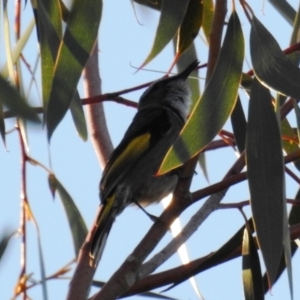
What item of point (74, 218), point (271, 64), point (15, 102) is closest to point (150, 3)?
point (74, 218)

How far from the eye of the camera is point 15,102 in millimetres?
1502

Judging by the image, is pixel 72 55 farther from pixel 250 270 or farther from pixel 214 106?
pixel 250 270

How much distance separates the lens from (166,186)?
3.25 metres

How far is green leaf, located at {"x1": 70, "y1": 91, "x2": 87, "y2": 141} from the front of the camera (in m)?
2.47

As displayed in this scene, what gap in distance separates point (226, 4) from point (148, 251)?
25.8 inches

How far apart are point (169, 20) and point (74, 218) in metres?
0.84

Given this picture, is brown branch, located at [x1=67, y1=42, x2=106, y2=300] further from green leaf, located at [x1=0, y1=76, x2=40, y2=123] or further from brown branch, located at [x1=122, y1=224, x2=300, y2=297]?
green leaf, located at [x1=0, y1=76, x2=40, y2=123]

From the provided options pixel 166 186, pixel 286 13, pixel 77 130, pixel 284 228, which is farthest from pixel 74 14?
pixel 166 186

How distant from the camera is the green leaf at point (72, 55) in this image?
196 centimetres

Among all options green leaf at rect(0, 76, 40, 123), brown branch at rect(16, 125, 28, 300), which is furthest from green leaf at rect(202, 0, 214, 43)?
green leaf at rect(0, 76, 40, 123)

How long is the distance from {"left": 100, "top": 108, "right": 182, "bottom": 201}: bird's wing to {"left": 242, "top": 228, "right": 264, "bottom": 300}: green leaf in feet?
2.54

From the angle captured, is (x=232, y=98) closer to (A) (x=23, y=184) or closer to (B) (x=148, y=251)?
(B) (x=148, y=251)

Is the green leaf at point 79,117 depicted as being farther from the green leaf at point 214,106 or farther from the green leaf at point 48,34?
the green leaf at point 214,106

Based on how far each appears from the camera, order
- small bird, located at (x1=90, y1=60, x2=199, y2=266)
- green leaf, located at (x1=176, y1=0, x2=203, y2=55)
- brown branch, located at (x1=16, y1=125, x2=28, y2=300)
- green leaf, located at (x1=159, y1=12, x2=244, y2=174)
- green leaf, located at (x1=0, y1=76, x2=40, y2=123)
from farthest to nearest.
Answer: small bird, located at (x1=90, y1=60, x2=199, y2=266) < green leaf, located at (x1=176, y1=0, x2=203, y2=55) < brown branch, located at (x1=16, y1=125, x2=28, y2=300) < green leaf, located at (x1=159, y1=12, x2=244, y2=174) < green leaf, located at (x1=0, y1=76, x2=40, y2=123)
